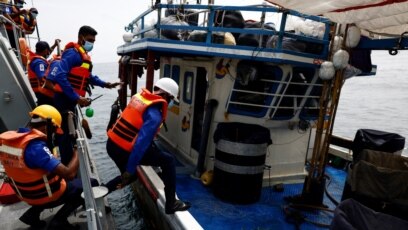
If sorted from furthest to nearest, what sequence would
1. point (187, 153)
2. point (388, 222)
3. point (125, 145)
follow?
point (187, 153)
point (125, 145)
point (388, 222)

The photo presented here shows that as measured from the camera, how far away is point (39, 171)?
9.53 feet

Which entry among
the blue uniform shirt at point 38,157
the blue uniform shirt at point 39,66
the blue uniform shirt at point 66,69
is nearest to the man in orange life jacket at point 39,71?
the blue uniform shirt at point 39,66

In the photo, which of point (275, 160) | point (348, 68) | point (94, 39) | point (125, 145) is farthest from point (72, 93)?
point (348, 68)

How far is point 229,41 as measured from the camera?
5145 millimetres

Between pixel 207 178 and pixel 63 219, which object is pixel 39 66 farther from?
pixel 207 178

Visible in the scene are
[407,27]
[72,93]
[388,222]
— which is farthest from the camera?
[72,93]

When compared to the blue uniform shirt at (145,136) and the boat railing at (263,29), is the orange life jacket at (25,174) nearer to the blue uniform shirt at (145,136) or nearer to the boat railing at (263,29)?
the blue uniform shirt at (145,136)

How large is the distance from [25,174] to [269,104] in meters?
3.94

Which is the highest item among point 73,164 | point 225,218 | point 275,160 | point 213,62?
point 213,62

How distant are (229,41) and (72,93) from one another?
2.75 meters

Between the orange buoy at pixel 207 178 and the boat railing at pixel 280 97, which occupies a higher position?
the boat railing at pixel 280 97

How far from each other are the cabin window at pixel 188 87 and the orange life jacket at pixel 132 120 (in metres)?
2.99

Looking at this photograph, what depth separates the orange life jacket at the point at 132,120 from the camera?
3477 mm

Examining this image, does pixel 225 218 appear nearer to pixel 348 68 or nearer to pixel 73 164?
pixel 73 164
